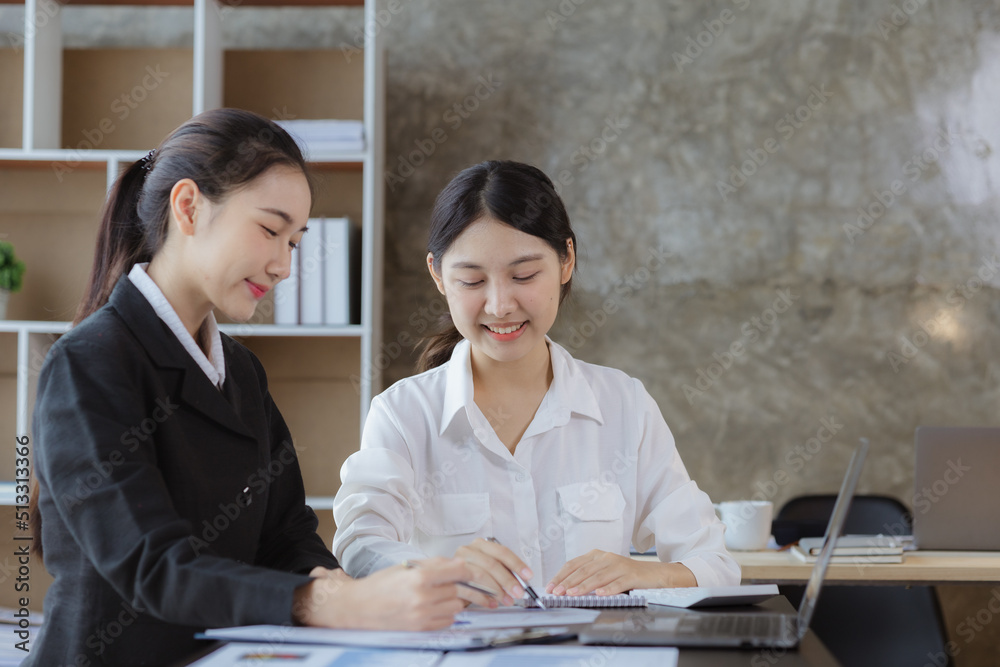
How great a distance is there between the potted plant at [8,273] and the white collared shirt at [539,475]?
169cm

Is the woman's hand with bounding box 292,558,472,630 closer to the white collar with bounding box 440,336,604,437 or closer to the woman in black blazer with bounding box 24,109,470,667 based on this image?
the woman in black blazer with bounding box 24,109,470,667

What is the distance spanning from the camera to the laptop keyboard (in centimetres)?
97

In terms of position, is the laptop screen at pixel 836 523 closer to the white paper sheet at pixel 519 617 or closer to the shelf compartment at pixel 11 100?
the white paper sheet at pixel 519 617

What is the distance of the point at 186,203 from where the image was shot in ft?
3.76

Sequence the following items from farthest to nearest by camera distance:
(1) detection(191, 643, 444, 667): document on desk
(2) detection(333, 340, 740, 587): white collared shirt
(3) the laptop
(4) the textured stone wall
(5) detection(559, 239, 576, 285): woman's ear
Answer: (4) the textured stone wall → (5) detection(559, 239, 576, 285): woman's ear → (2) detection(333, 340, 740, 587): white collared shirt → (3) the laptop → (1) detection(191, 643, 444, 667): document on desk

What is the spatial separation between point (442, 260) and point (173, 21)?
2.07 metres

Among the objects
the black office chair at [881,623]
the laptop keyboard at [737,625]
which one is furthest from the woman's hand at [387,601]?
the black office chair at [881,623]

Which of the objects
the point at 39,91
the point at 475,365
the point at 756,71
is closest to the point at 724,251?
the point at 756,71

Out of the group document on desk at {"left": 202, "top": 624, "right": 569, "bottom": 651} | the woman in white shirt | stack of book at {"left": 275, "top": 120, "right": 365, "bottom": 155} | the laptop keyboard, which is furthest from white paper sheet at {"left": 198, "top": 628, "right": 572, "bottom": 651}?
stack of book at {"left": 275, "top": 120, "right": 365, "bottom": 155}

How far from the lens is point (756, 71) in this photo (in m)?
3.18

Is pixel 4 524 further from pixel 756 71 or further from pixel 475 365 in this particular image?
pixel 756 71

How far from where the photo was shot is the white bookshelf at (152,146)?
9.66 ft

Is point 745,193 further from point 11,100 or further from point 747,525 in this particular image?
point 11,100

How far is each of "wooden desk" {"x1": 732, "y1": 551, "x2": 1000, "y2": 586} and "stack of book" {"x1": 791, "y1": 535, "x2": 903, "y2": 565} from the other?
0.02 meters
